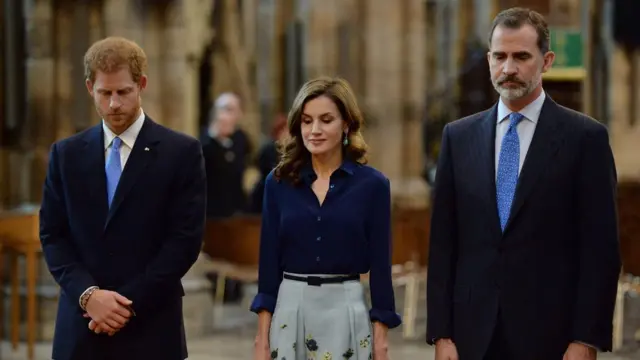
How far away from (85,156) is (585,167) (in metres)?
1.41

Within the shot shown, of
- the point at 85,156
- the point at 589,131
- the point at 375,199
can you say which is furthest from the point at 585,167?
the point at 85,156

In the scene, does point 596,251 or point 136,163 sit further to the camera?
point 136,163

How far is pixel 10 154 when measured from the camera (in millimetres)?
8789

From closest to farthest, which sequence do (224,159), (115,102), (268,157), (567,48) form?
(115,102) < (268,157) < (224,159) < (567,48)

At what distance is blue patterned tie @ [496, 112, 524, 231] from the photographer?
337 centimetres

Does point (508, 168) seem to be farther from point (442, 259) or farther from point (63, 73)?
point (63, 73)

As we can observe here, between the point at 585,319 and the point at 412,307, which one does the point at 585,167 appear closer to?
the point at 585,319

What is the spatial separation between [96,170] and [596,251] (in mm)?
1410

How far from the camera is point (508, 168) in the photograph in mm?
3385

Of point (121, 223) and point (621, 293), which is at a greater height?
point (121, 223)

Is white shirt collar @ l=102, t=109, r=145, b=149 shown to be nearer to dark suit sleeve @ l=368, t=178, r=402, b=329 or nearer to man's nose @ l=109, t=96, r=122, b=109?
man's nose @ l=109, t=96, r=122, b=109

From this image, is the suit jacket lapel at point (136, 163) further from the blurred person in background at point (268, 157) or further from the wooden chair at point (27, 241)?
the blurred person in background at point (268, 157)

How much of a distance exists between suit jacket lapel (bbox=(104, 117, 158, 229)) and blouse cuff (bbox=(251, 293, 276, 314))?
1.58 feet

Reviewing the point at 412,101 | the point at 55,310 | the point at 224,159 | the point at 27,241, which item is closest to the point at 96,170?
the point at 27,241
